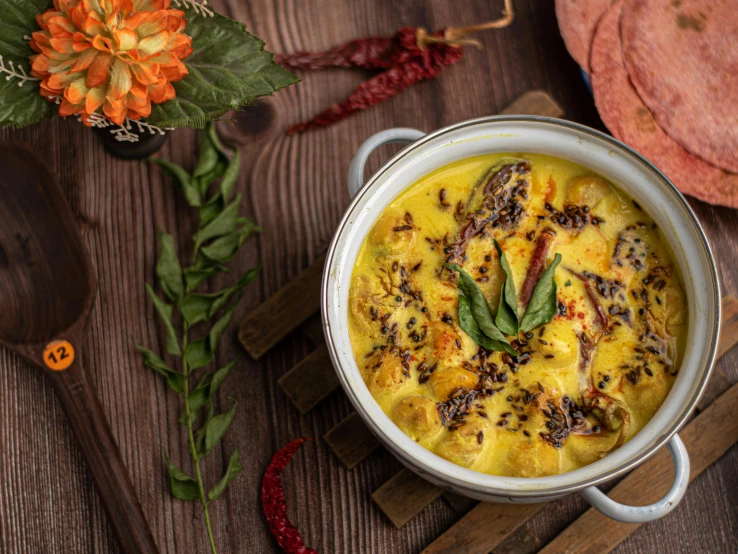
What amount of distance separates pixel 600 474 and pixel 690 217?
78 cm

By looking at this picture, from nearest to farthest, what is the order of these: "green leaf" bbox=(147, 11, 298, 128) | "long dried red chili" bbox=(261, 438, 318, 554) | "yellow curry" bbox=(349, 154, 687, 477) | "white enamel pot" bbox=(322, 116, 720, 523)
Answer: "white enamel pot" bbox=(322, 116, 720, 523), "yellow curry" bbox=(349, 154, 687, 477), "green leaf" bbox=(147, 11, 298, 128), "long dried red chili" bbox=(261, 438, 318, 554)

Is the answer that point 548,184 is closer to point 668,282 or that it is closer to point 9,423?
point 668,282

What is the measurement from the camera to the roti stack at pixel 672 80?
237 cm

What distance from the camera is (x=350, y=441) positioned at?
7.39ft

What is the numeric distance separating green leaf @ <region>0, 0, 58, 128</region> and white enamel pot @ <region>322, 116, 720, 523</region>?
3.25 ft

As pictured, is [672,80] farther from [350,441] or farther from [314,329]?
[350,441]

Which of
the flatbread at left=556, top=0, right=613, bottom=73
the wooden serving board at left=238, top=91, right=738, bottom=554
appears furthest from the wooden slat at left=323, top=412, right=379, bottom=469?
the flatbread at left=556, top=0, right=613, bottom=73

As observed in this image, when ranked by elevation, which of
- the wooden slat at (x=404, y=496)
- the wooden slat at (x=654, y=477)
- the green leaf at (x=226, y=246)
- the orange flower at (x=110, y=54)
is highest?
the orange flower at (x=110, y=54)

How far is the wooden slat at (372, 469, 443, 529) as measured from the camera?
2221mm

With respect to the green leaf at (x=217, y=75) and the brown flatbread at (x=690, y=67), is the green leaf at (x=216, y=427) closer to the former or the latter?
the green leaf at (x=217, y=75)

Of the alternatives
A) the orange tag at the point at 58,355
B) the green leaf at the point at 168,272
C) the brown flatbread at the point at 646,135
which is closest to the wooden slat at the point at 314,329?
the green leaf at the point at 168,272

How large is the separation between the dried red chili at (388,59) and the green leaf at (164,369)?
969mm

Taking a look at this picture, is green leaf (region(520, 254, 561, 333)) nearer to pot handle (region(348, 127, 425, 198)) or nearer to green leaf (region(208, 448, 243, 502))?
pot handle (region(348, 127, 425, 198))

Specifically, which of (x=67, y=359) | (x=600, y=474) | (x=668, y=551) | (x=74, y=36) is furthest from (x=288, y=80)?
(x=668, y=551)
